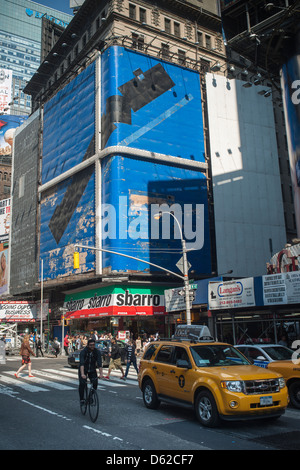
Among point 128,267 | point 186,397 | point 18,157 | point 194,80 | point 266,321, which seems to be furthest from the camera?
point 18,157

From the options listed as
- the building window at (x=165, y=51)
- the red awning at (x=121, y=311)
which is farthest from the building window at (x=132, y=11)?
the red awning at (x=121, y=311)

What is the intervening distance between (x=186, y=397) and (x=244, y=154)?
41.5 metres

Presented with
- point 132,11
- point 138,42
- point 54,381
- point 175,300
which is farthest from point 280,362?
point 132,11

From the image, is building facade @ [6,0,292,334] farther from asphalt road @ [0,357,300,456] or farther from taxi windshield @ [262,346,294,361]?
asphalt road @ [0,357,300,456]

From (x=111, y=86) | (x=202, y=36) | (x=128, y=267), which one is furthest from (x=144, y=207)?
(x=202, y=36)

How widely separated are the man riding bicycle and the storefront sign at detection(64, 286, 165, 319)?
2728 cm

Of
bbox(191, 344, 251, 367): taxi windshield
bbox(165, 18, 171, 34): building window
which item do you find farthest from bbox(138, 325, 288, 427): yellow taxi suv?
bbox(165, 18, 171, 34): building window

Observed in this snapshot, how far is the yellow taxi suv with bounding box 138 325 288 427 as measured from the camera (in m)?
8.69

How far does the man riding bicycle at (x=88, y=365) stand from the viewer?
9.98 meters
